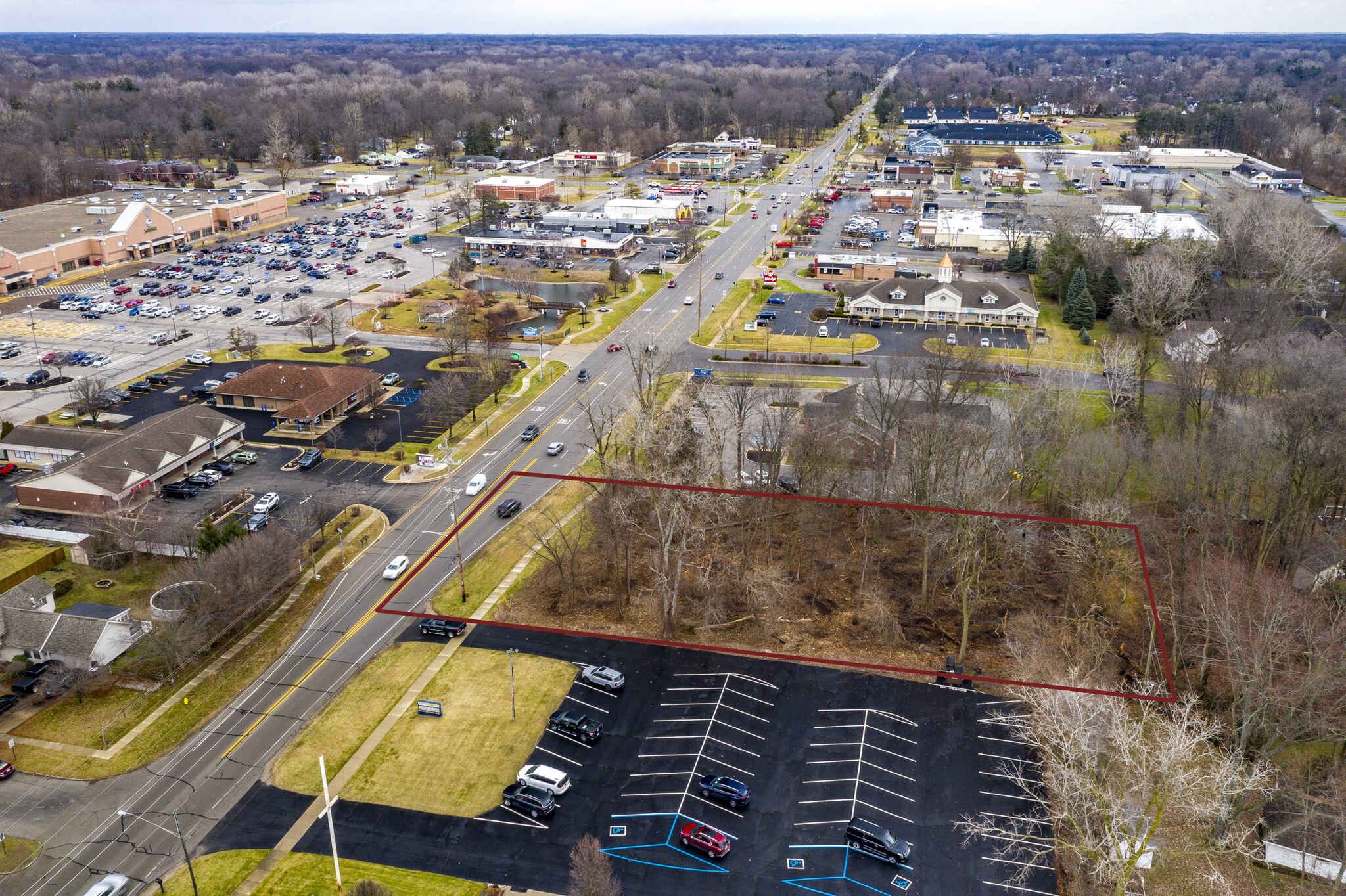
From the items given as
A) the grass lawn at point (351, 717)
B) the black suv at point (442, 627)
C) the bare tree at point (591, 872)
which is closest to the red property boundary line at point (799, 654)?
the black suv at point (442, 627)

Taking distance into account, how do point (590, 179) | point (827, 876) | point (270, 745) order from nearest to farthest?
point (827, 876)
point (270, 745)
point (590, 179)

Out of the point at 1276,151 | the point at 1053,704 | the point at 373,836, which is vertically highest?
the point at 1276,151

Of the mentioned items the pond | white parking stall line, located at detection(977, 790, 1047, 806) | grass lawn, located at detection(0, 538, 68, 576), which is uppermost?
the pond

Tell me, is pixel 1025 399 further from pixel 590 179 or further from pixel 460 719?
pixel 590 179

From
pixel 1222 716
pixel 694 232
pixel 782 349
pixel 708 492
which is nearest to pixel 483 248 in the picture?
pixel 694 232

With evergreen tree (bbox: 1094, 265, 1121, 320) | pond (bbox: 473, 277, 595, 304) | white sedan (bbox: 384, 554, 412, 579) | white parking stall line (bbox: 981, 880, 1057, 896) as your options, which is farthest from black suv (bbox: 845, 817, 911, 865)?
pond (bbox: 473, 277, 595, 304)

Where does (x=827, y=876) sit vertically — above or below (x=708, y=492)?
below

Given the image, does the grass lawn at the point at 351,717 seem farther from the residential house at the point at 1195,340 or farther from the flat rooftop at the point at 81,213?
the flat rooftop at the point at 81,213

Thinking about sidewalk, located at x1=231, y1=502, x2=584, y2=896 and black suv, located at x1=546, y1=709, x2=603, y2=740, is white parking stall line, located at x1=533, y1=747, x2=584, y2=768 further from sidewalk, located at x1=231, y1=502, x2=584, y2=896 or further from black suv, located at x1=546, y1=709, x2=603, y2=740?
sidewalk, located at x1=231, y1=502, x2=584, y2=896
